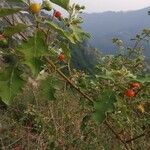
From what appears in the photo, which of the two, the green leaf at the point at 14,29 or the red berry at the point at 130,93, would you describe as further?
the red berry at the point at 130,93

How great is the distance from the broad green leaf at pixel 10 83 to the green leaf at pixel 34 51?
0.20 m

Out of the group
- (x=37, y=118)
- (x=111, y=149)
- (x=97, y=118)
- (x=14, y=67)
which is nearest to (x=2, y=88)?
(x=14, y=67)

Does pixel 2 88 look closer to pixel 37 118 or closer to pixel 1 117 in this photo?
pixel 37 118

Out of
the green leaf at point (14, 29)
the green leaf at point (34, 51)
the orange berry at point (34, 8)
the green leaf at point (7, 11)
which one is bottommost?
the green leaf at point (34, 51)

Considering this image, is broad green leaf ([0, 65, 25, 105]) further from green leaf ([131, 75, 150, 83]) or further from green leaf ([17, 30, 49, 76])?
green leaf ([131, 75, 150, 83])

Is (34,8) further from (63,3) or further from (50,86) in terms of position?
(50,86)

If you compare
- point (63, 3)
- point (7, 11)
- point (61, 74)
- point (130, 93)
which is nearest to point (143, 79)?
point (130, 93)

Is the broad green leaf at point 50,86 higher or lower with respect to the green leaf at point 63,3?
lower

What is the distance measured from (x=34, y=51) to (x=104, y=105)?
684 millimetres

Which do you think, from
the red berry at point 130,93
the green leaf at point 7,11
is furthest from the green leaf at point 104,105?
the green leaf at point 7,11

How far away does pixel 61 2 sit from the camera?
1.96 meters

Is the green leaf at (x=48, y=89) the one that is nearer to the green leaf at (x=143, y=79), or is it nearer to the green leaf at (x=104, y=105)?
the green leaf at (x=104, y=105)

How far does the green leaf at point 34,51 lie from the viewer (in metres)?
1.72

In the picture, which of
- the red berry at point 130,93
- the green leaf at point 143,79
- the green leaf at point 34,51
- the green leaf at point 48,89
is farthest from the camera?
the red berry at point 130,93
